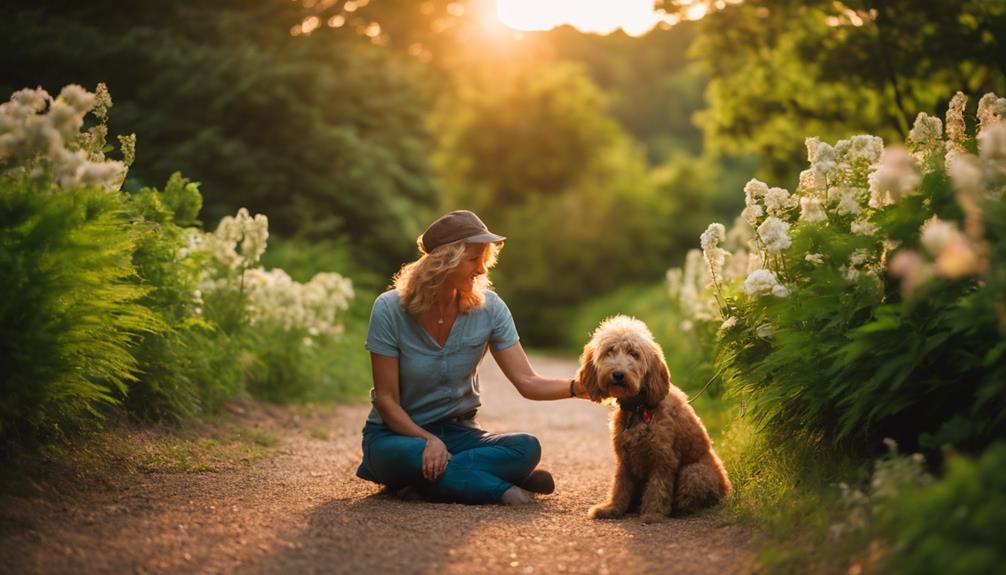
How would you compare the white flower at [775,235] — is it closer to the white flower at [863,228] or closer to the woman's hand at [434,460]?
the white flower at [863,228]

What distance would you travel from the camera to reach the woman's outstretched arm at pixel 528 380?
17.8 feet

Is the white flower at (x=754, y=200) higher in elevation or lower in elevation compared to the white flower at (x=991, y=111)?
lower

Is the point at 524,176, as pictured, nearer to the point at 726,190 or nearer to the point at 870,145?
the point at 726,190

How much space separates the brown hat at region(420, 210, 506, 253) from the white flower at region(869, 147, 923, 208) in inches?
80.4

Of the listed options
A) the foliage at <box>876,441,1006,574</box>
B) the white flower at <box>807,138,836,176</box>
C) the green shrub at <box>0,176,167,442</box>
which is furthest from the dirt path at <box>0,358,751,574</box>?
the white flower at <box>807,138,836,176</box>

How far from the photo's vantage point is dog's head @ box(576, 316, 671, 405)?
4.83 meters

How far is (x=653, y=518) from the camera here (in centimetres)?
488

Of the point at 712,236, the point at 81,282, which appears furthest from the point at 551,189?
the point at 81,282

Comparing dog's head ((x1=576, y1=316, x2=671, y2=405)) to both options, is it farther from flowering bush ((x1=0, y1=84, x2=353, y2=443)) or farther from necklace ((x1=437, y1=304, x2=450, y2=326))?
flowering bush ((x1=0, y1=84, x2=353, y2=443))

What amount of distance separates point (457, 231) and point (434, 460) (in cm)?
133

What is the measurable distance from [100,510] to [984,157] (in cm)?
423

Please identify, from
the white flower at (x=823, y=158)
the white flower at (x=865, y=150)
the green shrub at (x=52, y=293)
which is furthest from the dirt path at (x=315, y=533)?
the white flower at (x=865, y=150)

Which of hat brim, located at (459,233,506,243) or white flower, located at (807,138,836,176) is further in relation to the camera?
hat brim, located at (459,233,506,243)

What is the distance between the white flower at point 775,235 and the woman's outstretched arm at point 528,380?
1.31 metres
